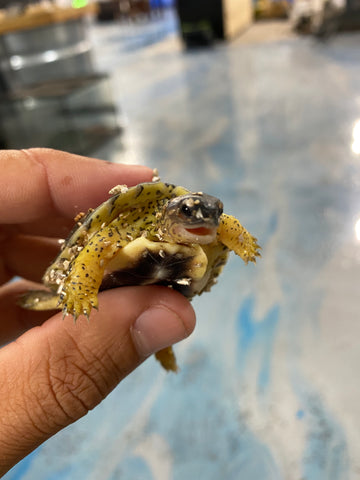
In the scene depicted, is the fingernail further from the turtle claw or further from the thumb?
the turtle claw

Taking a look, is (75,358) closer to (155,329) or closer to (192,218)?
(155,329)

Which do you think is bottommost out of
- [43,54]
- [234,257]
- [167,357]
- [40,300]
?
[234,257]

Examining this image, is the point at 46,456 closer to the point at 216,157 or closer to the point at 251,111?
the point at 216,157

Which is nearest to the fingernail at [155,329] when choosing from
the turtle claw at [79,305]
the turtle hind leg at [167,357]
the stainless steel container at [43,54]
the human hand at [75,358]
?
the human hand at [75,358]

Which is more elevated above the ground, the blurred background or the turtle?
the turtle

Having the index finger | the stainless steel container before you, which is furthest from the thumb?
the stainless steel container

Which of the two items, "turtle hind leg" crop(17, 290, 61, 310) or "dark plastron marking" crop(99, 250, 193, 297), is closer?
"dark plastron marking" crop(99, 250, 193, 297)

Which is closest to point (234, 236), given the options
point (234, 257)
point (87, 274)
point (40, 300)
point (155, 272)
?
point (155, 272)
